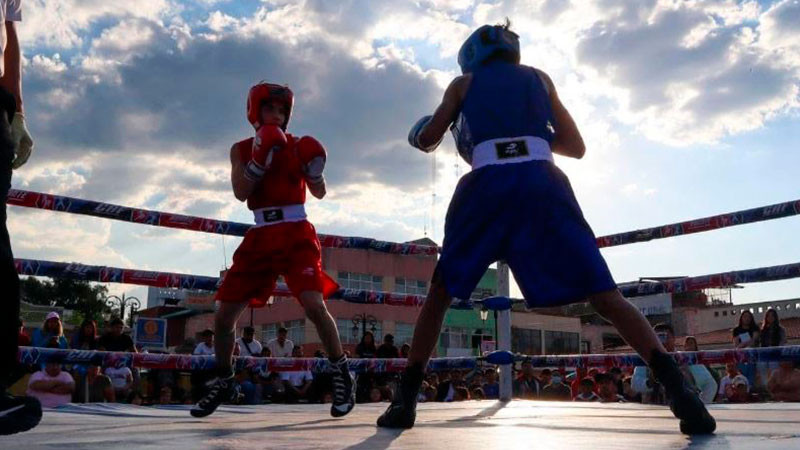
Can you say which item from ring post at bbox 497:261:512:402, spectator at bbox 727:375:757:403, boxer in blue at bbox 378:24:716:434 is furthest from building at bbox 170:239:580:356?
boxer in blue at bbox 378:24:716:434

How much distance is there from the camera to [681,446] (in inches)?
71.2

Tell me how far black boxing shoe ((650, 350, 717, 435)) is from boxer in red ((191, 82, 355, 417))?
137 cm

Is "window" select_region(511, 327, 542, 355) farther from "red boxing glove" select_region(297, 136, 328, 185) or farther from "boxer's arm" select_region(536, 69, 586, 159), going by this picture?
"boxer's arm" select_region(536, 69, 586, 159)

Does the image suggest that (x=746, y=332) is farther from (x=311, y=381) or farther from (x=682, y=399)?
(x=682, y=399)

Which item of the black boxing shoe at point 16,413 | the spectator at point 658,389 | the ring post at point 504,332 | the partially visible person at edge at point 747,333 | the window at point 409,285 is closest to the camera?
the black boxing shoe at point 16,413

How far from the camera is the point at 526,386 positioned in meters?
9.09

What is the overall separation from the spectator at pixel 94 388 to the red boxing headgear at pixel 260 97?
3.60 meters

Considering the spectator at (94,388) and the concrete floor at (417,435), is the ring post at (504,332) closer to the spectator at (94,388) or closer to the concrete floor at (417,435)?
the concrete floor at (417,435)

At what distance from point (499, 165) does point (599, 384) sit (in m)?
6.04

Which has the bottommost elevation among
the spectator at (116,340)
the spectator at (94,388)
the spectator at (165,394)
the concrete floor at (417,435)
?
the spectator at (165,394)

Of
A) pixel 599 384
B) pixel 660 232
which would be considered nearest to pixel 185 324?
pixel 599 384

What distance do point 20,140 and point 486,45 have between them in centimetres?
149

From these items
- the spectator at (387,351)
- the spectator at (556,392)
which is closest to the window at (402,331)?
the spectator at (556,392)

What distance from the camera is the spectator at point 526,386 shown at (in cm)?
901
